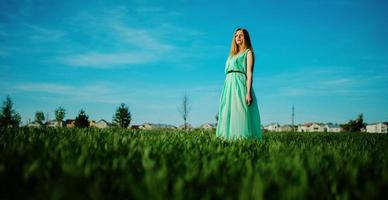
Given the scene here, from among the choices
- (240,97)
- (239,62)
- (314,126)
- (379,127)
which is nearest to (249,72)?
(239,62)

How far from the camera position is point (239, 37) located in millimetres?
8070

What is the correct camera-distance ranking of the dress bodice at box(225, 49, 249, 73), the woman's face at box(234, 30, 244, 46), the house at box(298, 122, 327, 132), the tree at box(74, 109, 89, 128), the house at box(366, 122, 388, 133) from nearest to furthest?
the dress bodice at box(225, 49, 249, 73)
the woman's face at box(234, 30, 244, 46)
the tree at box(74, 109, 89, 128)
the house at box(366, 122, 388, 133)
the house at box(298, 122, 327, 132)

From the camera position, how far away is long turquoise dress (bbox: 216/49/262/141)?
25.4 feet

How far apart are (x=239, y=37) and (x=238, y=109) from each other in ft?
5.62

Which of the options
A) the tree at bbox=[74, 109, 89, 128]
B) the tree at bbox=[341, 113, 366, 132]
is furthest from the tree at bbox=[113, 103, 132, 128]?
the tree at bbox=[341, 113, 366, 132]

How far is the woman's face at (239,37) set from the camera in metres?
8.01

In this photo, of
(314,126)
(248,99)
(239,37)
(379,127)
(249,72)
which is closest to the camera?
(248,99)

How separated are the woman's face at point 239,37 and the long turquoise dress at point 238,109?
331 millimetres

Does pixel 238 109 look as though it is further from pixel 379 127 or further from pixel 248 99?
pixel 379 127

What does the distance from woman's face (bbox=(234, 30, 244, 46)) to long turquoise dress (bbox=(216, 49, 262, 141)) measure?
0.33m

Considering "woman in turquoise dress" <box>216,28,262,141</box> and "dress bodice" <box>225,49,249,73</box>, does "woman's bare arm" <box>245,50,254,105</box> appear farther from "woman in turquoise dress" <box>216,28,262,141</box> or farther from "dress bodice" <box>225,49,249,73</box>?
"dress bodice" <box>225,49,249,73</box>

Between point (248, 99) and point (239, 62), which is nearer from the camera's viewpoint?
point (248, 99)

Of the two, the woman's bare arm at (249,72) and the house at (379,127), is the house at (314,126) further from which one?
the woman's bare arm at (249,72)

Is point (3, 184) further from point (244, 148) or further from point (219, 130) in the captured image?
point (219, 130)
